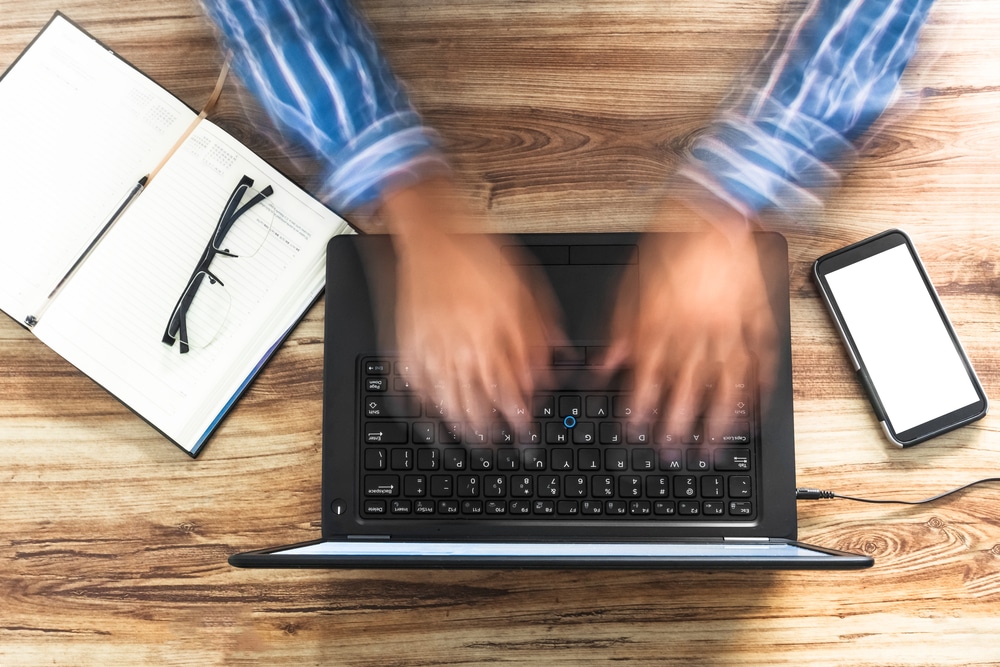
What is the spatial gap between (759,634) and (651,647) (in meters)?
0.11

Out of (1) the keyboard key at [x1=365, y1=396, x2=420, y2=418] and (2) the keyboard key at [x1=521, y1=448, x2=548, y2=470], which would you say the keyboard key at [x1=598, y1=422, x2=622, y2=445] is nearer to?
(2) the keyboard key at [x1=521, y1=448, x2=548, y2=470]

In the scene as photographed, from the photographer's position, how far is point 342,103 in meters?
0.78

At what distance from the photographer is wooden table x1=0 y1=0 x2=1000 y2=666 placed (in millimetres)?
743

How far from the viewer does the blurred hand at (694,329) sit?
70 centimetres

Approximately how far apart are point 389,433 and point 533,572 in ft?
0.72

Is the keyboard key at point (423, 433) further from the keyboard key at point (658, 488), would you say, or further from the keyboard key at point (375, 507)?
the keyboard key at point (658, 488)

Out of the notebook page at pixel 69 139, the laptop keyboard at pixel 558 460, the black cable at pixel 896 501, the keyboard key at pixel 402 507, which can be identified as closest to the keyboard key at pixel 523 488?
the laptop keyboard at pixel 558 460

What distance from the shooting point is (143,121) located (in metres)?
0.79

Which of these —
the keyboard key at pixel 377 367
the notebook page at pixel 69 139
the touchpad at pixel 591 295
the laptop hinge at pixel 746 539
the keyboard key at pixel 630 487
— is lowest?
the laptop hinge at pixel 746 539

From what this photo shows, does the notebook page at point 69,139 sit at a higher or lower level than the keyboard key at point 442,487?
higher

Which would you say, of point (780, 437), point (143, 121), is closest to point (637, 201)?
point (780, 437)

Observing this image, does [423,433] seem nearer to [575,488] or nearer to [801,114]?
[575,488]

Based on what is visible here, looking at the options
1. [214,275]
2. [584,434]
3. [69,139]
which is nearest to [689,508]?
[584,434]

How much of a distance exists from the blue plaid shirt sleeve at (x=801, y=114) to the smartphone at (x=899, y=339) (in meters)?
0.09
